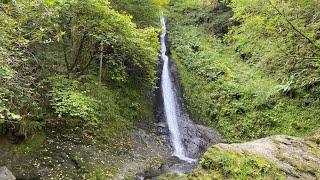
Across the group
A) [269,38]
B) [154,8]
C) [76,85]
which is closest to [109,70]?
[76,85]

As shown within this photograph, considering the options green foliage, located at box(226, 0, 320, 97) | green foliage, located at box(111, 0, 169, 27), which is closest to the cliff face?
green foliage, located at box(226, 0, 320, 97)

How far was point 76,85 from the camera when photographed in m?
10.7

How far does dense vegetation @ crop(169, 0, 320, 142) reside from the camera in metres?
9.77

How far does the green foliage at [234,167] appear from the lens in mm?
6973

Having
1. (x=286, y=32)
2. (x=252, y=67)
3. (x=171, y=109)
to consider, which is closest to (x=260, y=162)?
(x=286, y=32)

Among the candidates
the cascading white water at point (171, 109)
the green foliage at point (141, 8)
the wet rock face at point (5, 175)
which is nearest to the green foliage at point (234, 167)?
the wet rock face at point (5, 175)

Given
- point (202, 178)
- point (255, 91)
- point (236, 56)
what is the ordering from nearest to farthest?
point (202, 178) → point (255, 91) → point (236, 56)

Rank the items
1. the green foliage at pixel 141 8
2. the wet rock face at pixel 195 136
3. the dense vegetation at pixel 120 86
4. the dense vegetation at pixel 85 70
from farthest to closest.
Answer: the green foliage at pixel 141 8
the wet rock face at pixel 195 136
the dense vegetation at pixel 85 70
the dense vegetation at pixel 120 86

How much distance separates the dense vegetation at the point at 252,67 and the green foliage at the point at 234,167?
13.4ft

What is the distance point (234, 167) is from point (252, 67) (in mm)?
11088

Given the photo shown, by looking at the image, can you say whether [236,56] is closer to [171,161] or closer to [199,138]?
[199,138]

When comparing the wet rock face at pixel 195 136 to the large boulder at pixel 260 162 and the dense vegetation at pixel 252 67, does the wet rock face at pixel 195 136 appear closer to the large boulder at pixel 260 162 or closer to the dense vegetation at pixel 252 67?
the dense vegetation at pixel 252 67

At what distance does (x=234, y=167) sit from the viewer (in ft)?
23.4

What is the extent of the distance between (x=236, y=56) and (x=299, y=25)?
9500 millimetres
